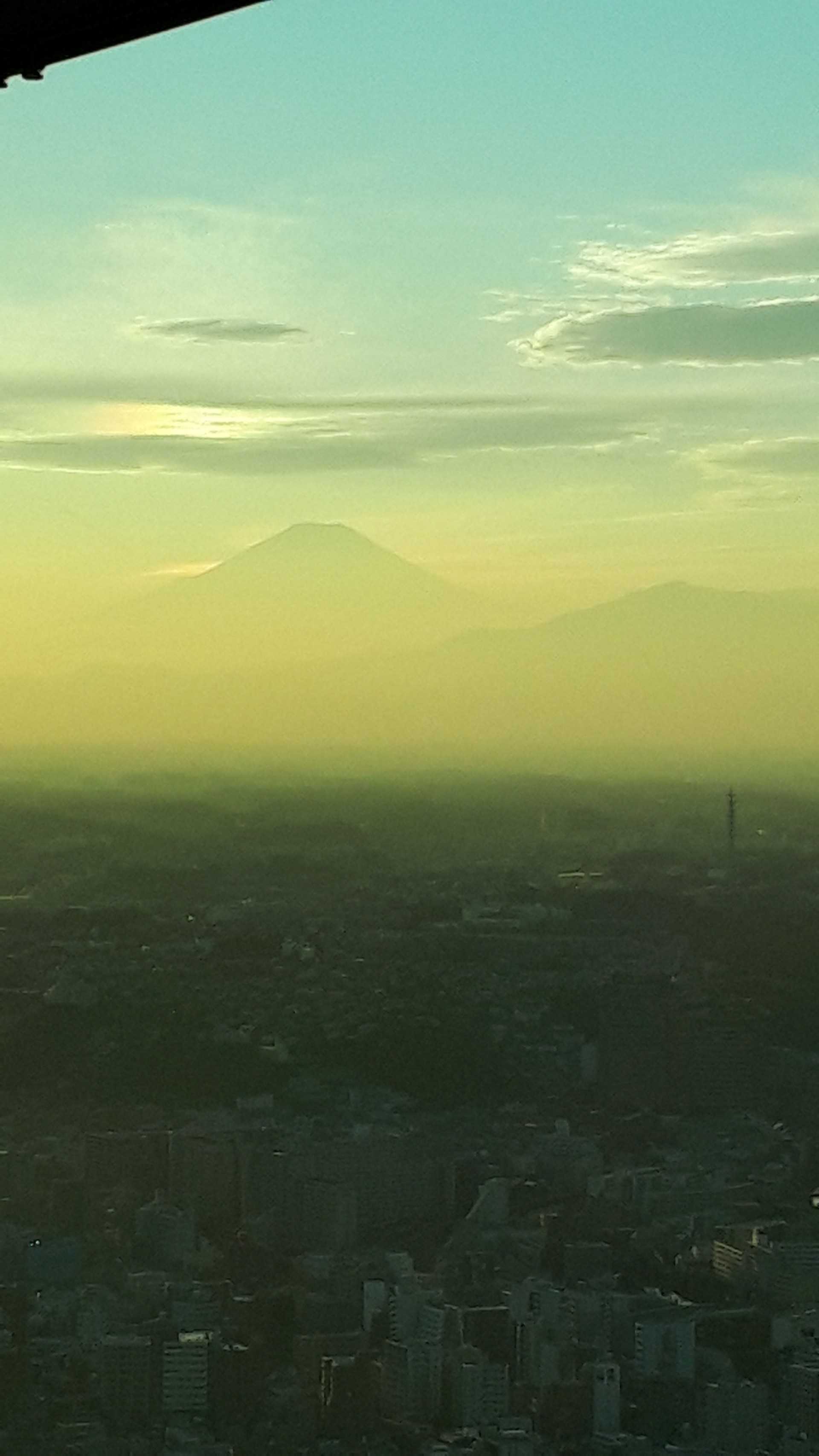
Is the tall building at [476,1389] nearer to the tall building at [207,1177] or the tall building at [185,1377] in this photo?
the tall building at [185,1377]

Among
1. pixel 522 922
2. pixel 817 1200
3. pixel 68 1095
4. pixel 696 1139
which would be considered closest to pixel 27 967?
pixel 68 1095

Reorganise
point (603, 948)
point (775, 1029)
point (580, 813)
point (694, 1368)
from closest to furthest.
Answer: point (694, 1368) → point (775, 1029) → point (603, 948) → point (580, 813)

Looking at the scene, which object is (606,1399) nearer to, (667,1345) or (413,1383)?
(667,1345)

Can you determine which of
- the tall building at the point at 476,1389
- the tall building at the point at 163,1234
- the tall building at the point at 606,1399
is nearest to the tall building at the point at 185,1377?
the tall building at the point at 163,1234

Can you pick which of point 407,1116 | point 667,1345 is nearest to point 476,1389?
point 667,1345

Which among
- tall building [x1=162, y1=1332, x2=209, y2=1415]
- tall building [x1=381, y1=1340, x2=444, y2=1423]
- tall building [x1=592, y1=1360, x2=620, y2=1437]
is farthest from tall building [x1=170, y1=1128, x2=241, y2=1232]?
tall building [x1=592, y1=1360, x2=620, y2=1437]

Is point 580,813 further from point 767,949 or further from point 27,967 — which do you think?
point 27,967

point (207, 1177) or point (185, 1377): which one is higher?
point (207, 1177)
